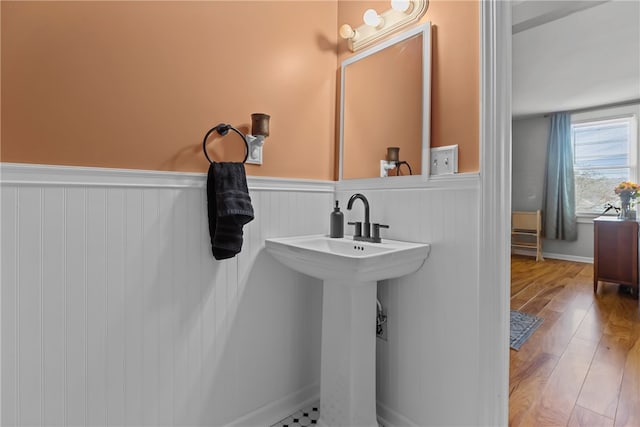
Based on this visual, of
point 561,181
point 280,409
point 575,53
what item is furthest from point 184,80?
point 561,181

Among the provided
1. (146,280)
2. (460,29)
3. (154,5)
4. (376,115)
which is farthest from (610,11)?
(146,280)

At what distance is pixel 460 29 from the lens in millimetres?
1317

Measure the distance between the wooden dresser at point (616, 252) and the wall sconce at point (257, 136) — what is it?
146 inches

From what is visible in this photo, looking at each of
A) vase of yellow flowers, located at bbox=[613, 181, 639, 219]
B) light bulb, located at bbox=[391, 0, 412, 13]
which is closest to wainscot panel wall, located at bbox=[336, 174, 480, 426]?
light bulb, located at bbox=[391, 0, 412, 13]

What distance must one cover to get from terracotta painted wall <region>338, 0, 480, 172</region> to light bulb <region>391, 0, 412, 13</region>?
9 centimetres

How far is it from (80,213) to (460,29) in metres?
1.55

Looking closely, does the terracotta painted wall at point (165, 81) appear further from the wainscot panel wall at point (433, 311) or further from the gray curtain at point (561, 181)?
the gray curtain at point (561, 181)

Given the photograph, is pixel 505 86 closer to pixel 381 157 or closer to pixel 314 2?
pixel 381 157

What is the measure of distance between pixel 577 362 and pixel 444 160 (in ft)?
5.57

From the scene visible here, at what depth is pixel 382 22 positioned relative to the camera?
158 centimetres

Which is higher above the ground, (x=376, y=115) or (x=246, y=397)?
(x=376, y=115)

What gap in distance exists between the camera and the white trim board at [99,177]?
3.30 feet

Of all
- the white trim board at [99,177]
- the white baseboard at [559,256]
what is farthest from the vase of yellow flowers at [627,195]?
the white trim board at [99,177]

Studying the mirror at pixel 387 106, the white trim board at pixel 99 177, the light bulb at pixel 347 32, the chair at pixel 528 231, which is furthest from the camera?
the chair at pixel 528 231
